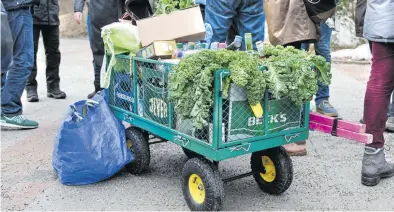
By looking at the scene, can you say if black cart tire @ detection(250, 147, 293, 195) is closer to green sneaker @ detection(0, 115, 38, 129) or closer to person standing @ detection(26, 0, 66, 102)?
green sneaker @ detection(0, 115, 38, 129)

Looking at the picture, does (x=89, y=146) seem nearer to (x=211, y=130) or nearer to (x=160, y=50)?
(x=160, y=50)

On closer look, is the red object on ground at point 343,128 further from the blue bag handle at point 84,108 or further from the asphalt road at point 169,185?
the blue bag handle at point 84,108

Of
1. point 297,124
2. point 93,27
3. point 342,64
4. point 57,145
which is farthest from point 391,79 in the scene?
point 342,64

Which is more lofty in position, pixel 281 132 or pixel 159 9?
pixel 159 9

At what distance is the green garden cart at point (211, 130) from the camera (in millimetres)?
2875

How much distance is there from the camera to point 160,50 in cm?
332

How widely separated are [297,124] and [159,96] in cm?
89

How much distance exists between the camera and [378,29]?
331 centimetres

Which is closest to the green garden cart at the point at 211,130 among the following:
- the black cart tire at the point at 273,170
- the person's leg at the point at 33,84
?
the black cart tire at the point at 273,170

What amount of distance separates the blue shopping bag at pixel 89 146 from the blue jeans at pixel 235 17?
43.3 inches

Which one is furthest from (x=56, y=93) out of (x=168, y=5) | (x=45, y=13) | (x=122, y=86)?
(x=168, y=5)

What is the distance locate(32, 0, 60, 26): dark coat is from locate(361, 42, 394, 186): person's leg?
13.2ft

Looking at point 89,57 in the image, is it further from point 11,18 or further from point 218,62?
point 218,62

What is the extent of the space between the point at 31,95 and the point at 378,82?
171 inches
